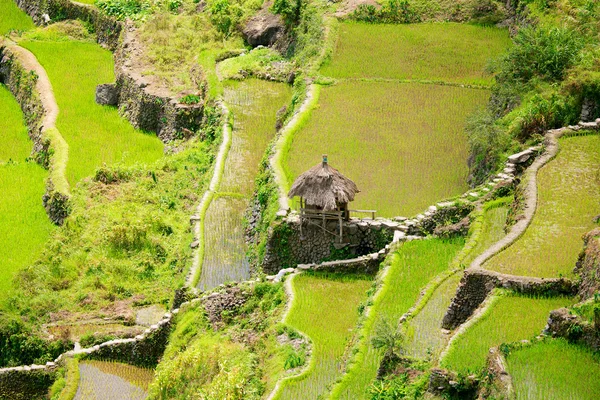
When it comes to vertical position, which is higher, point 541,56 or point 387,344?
point 541,56

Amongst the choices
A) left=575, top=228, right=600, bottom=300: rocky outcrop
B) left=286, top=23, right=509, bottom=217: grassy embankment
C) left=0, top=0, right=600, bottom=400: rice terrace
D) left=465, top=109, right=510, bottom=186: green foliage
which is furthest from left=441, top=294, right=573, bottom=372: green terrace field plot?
left=286, top=23, right=509, bottom=217: grassy embankment

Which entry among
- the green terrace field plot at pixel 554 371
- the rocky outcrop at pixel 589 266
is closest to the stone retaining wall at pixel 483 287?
the rocky outcrop at pixel 589 266

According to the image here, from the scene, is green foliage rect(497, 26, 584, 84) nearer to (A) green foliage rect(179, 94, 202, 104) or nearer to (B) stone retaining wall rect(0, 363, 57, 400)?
(A) green foliage rect(179, 94, 202, 104)

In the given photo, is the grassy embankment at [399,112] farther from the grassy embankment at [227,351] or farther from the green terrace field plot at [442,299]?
the grassy embankment at [227,351]

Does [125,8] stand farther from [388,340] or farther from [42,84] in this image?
[388,340]

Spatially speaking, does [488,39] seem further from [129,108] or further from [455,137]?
[129,108]

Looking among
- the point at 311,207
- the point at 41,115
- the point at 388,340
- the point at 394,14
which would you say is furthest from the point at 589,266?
the point at 41,115

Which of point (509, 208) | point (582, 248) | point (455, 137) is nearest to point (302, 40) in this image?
point (455, 137)
